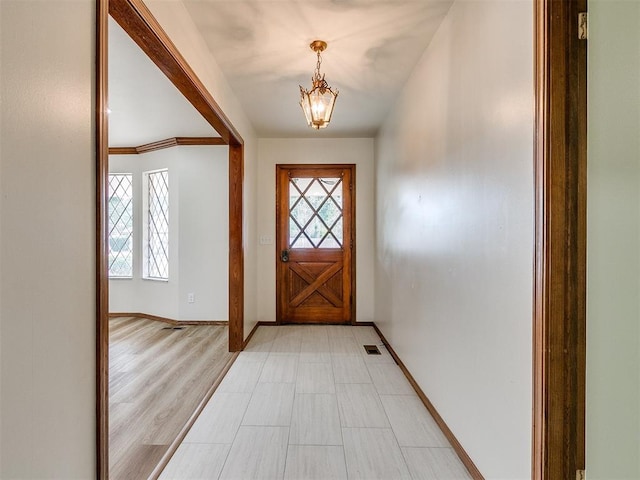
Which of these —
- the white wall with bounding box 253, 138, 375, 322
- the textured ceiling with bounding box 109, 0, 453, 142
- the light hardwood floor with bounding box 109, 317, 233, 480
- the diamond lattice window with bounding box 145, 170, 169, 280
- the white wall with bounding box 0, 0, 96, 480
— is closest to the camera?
the white wall with bounding box 0, 0, 96, 480

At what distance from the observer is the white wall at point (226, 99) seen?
181cm

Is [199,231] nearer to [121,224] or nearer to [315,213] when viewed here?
[121,224]

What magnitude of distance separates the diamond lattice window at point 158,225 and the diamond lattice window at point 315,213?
5.84 ft

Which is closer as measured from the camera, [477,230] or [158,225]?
[477,230]

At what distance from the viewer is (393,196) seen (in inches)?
137

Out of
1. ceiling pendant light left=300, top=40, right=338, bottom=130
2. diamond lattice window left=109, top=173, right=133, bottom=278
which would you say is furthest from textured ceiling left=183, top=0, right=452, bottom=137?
diamond lattice window left=109, top=173, right=133, bottom=278

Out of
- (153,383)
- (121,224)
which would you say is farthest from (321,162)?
(153,383)

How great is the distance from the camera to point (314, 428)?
212 centimetres

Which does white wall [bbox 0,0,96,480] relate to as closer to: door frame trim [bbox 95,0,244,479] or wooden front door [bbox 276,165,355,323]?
door frame trim [bbox 95,0,244,479]

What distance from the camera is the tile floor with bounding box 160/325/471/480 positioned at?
69.1 inches

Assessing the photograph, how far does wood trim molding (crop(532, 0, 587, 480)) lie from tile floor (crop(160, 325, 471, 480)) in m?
0.75

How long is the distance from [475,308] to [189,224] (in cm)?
394

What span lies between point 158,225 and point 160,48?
11.7ft
